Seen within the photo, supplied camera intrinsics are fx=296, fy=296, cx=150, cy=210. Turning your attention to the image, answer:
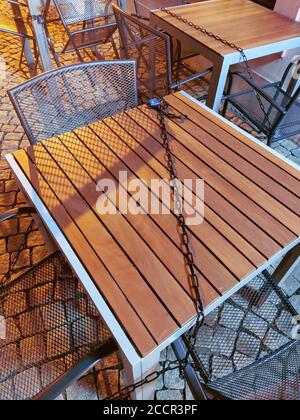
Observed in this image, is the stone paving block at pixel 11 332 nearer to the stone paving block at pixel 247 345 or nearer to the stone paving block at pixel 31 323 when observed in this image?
the stone paving block at pixel 31 323

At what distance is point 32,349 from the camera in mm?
1135

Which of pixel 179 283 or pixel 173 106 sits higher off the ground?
Result: pixel 173 106

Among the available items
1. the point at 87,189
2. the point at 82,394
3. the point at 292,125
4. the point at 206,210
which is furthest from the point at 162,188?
the point at 292,125

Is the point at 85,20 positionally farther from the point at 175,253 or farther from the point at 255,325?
the point at 255,325

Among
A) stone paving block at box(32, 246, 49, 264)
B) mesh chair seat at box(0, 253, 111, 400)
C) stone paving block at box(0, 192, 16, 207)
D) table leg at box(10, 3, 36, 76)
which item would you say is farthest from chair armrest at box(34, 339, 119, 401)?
table leg at box(10, 3, 36, 76)

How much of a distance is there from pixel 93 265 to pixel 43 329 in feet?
1.36

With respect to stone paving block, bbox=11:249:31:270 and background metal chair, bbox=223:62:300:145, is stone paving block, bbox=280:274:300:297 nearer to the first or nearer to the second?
background metal chair, bbox=223:62:300:145

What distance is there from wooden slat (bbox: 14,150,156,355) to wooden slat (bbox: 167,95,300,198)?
80cm

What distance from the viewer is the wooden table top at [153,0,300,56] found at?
220 cm

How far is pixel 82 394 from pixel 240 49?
92.0 inches

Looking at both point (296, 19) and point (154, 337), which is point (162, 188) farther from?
point (296, 19)

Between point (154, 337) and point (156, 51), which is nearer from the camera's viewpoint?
point (154, 337)

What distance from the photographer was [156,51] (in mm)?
2529

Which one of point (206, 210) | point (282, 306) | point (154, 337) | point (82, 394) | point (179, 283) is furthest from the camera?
point (82, 394)
